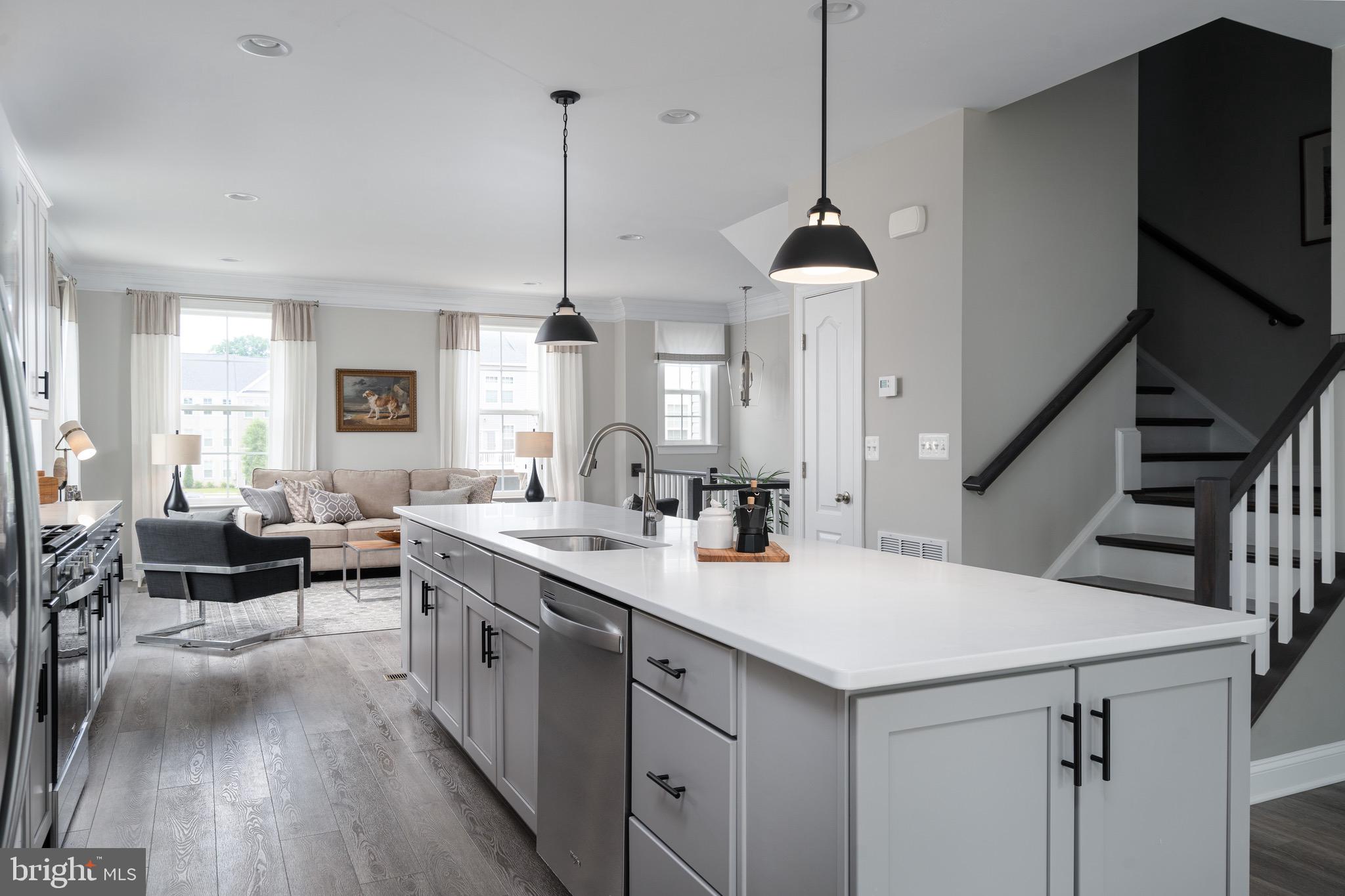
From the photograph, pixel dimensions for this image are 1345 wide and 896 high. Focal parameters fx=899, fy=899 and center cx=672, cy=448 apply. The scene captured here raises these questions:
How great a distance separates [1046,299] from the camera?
413cm

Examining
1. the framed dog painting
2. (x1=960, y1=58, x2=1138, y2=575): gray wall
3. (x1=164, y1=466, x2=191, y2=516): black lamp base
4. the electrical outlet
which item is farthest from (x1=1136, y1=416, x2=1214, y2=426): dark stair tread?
(x1=164, y1=466, x2=191, y2=516): black lamp base

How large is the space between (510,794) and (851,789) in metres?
1.67

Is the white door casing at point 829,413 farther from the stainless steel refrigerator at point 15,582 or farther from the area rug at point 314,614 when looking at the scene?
the stainless steel refrigerator at point 15,582

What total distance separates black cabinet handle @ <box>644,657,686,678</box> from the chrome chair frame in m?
3.72

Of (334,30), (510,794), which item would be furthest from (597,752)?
(334,30)

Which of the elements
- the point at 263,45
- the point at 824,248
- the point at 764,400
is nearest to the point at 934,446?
the point at 824,248

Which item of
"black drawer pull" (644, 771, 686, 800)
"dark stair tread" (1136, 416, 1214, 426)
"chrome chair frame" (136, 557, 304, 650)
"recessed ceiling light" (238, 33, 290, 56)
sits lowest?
"chrome chair frame" (136, 557, 304, 650)

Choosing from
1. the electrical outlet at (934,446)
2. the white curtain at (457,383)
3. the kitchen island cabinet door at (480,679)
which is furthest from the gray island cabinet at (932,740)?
the white curtain at (457,383)

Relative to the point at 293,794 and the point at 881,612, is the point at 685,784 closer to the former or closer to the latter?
the point at 881,612

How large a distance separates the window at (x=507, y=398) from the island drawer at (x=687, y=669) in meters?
7.49

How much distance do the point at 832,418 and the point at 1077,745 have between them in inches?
131

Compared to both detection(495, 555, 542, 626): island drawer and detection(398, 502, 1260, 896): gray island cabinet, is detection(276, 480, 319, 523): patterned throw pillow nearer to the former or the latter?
detection(495, 555, 542, 626): island drawer

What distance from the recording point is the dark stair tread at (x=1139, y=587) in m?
3.43

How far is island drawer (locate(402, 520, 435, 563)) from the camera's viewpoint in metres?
3.73
